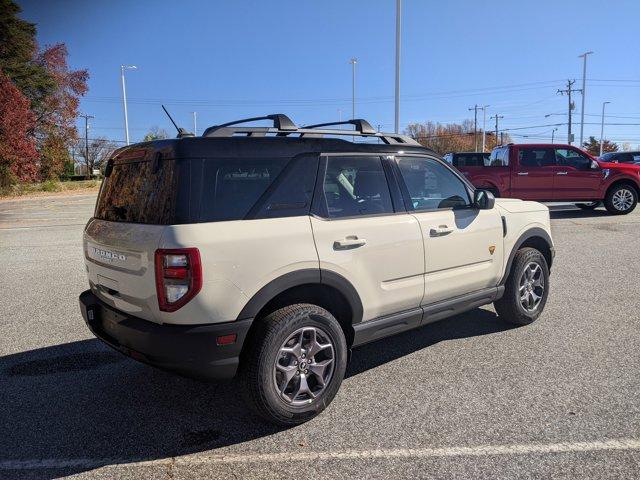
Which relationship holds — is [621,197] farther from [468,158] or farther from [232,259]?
[232,259]

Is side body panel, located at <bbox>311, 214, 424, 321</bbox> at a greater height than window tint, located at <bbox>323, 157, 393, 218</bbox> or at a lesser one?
lesser

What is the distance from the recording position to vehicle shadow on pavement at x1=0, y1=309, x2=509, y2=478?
300cm

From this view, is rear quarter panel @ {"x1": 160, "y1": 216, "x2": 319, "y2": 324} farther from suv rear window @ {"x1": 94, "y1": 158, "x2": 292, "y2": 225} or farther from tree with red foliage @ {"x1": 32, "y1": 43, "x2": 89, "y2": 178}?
tree with red foliage @ {"x1": 32, "y1": 43, "x2": 89, "y2": 178}

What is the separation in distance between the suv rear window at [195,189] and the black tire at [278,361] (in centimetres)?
66

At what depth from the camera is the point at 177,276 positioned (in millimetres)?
2828

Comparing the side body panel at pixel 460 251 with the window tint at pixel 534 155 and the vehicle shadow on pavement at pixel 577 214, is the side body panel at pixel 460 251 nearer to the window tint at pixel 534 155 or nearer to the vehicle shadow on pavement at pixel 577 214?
the window tint at pixel 534 155

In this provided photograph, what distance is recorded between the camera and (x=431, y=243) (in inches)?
155

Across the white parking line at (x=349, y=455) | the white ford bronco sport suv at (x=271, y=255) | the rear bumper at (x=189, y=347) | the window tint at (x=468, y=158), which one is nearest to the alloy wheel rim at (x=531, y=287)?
the white ford bronco sport suv at (x=271, y=255)

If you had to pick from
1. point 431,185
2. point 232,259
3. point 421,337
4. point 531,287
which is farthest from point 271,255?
point 531,287

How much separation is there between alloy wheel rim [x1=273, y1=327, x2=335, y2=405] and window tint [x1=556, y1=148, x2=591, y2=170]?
12.8m

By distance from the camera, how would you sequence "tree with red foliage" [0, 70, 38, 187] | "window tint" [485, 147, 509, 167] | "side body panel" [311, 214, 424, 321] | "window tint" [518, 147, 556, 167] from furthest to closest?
"tree with red foliage" [0, 70, 38, 187] → "window tint" [485, 147, 509, 167] → "window tint" [518, 147, 556, 167] → "side body panel" [311, 214, 424, 321]

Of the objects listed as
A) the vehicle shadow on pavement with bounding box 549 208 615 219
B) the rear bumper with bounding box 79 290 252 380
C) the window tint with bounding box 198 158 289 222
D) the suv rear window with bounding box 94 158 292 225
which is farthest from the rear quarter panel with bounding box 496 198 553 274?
the vehicle shadow on pavement with bounding box 549 208 615 219

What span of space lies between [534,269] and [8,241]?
450 inches

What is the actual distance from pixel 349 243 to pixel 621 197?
13.7m
